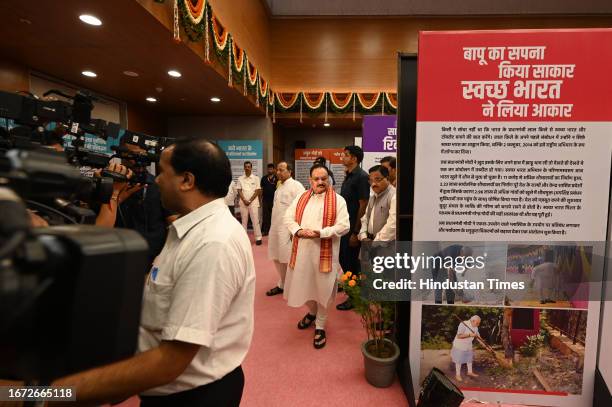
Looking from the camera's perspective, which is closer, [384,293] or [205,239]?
[205,239]

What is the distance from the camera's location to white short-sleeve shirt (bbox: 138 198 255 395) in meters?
0.80

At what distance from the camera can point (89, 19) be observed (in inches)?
101

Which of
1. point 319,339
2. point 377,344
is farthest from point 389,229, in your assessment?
point 319,339

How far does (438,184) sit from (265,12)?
7.46 m

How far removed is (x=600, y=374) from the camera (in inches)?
65.2

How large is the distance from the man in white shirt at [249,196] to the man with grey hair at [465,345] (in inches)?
179

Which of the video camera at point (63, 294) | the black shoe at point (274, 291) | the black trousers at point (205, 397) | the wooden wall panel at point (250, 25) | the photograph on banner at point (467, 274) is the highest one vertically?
the wooden wall panel at point (250, 25)

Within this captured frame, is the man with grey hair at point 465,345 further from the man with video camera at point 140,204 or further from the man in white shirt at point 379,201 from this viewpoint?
the man with video camera at point 140,204

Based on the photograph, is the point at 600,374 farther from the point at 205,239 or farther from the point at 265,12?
the point at 265,12

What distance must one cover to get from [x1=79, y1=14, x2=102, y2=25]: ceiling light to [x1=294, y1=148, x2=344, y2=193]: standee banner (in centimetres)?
577

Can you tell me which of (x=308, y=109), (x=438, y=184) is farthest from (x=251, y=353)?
(x=308, y=109)

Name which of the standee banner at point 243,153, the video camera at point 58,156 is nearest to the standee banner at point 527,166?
the video camera at point 58,156

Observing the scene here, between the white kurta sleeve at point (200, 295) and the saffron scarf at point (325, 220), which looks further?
the saffron scarf at point (325, 220)

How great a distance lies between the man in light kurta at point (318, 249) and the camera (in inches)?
98.3
